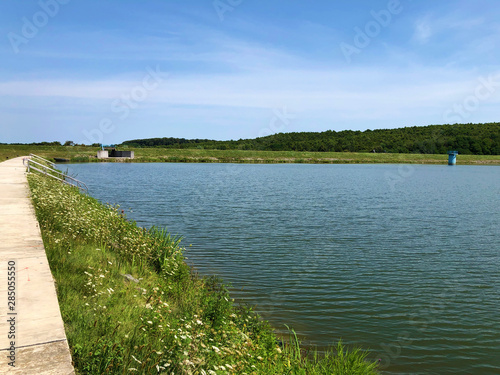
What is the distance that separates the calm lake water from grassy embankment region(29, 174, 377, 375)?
47.7 inches

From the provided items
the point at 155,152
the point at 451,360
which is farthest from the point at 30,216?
the point at 155,152

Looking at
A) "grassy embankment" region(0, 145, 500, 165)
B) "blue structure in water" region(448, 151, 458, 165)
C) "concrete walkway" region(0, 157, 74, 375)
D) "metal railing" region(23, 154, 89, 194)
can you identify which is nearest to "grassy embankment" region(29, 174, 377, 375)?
"concrete walkway" region(0, 157, 74, 375)

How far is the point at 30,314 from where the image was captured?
5.49 meters

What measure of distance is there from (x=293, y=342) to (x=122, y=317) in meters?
Result: 3.55

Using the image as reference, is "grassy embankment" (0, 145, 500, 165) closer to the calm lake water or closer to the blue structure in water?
the blue structure in water

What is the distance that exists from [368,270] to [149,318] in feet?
27.6

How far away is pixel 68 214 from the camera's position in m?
12.5

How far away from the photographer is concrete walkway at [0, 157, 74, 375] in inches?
170

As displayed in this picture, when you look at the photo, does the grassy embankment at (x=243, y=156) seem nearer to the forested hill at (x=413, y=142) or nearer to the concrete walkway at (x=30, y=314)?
the forested hill at (x=413, y=142)

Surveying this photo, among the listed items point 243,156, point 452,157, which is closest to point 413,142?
point 452,157

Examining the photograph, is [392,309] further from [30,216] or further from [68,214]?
[30,216]

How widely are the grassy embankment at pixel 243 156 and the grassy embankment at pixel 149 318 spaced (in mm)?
82793

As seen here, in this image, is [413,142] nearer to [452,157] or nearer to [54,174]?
[452,157]

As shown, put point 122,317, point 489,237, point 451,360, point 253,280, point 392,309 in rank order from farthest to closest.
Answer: point 489,237, point 253,280, point 392,309, point 451,360, point 122,317
